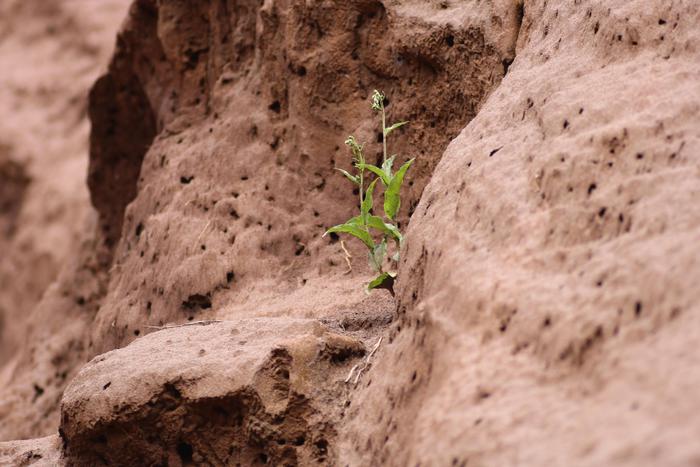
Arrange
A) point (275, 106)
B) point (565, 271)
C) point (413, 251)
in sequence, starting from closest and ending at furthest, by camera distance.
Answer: point (565, 271) < point (413, 251) < point (275, 106)

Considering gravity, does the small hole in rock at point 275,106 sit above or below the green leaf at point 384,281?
above

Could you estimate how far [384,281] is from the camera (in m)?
3.18

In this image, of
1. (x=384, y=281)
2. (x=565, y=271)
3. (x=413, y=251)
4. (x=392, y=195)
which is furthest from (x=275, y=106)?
(x=565, y=271)

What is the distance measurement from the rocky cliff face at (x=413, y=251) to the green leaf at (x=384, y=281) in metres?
0.07

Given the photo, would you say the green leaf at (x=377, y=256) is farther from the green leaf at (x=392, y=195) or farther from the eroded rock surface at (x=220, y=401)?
the eroded rock surface at (x=220, y=401)

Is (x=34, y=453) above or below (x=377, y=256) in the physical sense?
below

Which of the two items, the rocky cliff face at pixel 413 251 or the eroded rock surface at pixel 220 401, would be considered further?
the eroded rock surface at pixel 220 401

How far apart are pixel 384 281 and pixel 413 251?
0.56 m

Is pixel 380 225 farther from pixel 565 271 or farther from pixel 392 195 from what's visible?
pixel 565 271

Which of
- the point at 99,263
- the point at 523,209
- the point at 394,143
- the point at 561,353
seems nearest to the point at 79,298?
the point at 99,263

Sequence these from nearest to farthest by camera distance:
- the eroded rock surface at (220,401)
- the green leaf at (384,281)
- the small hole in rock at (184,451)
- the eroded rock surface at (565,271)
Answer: the eroded rock surface at (565,271) → the eroded rock surface at (220,401) → the small hole in rock at (184,451) → the green leaf at (384,281)

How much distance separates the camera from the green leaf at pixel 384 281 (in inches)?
123

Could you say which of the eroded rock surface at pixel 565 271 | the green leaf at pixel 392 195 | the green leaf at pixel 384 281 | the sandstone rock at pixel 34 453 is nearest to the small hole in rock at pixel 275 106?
the green leaf at pixel 392 195

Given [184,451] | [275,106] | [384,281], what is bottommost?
[184,451]
